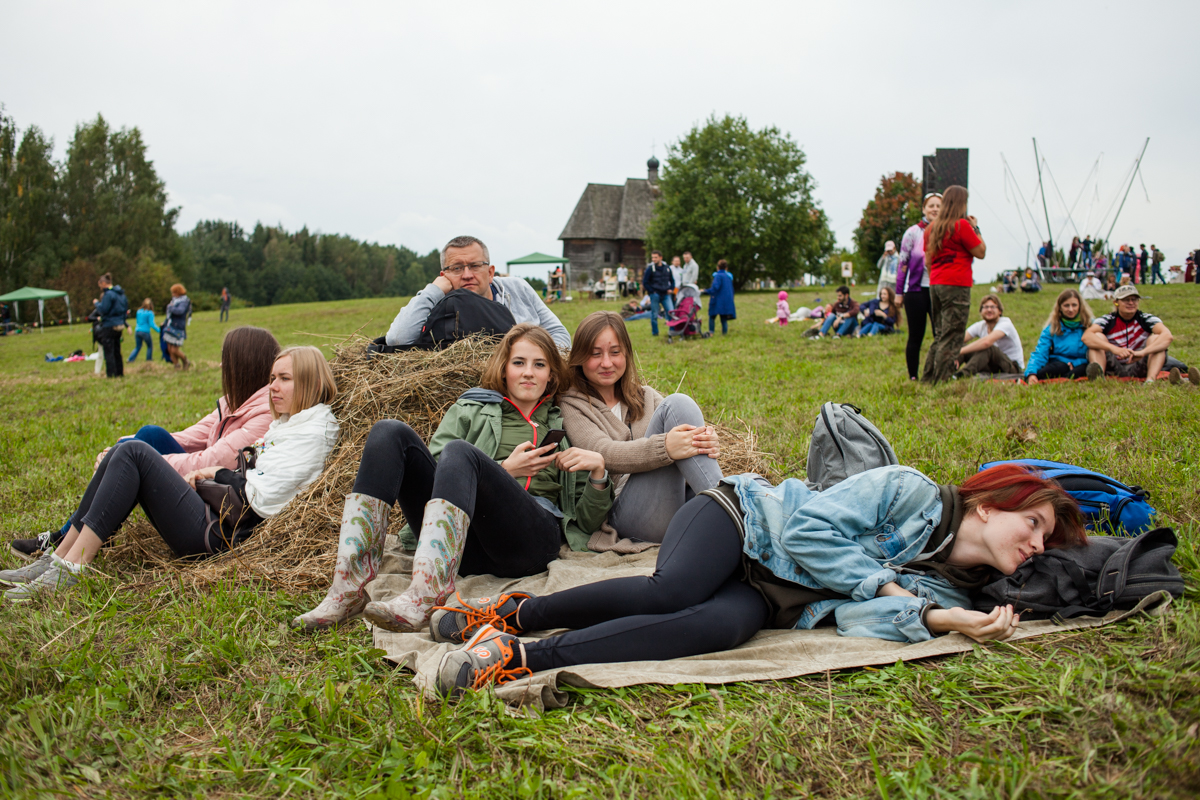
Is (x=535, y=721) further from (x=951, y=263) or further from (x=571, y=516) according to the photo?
(x=951, y=263)

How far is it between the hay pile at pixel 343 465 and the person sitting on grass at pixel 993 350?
4.59 metres

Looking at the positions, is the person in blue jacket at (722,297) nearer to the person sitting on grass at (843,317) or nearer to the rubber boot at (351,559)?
the person sitting on grass at (843,317)

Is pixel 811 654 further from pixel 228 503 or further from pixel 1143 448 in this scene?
pixel 1143 448

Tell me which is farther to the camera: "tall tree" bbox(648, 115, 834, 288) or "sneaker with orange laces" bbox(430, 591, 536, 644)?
"tall tree" bbox(648, 115, 834, 288)

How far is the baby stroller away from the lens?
50.4 feet

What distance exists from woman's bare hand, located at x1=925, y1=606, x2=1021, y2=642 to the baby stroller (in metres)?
13.0

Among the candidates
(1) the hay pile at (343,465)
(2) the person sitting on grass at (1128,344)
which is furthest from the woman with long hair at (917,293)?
(1) the hay pile at (343,465)

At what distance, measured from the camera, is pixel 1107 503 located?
3.22 m

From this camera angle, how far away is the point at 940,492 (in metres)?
2.58

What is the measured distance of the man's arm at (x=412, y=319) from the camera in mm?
4586

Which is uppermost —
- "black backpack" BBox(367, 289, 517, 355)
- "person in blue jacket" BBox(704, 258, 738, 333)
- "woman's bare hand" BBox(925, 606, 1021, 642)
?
"person in blue jacket" BBox(704, 258, 738, 333)

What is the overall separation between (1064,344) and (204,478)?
810 centimetres

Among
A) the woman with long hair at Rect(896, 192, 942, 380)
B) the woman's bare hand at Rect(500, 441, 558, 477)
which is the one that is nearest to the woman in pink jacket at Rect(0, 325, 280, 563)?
the woman's bare hand at Rect(500, 441, 558, 477)

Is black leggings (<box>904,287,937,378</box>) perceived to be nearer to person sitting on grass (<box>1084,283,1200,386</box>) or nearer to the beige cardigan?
person sitting on grass (<box>1084,283,1200,386</box>)
